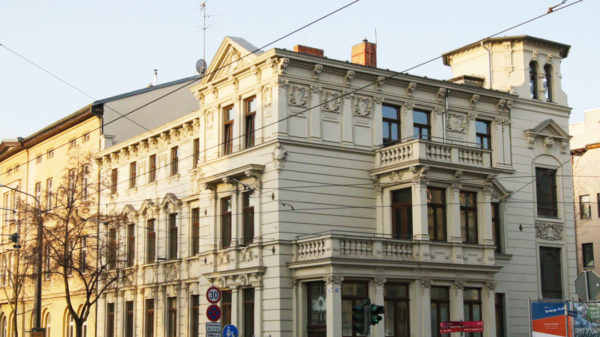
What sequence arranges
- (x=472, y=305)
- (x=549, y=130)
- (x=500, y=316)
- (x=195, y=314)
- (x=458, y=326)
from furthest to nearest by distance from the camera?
(x=549, y=130) → (x=195, y=314) → (x=500, y=316) → (x=472, y=305) → (x=458, y=326)

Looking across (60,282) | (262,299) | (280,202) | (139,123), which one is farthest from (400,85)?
(60,282)

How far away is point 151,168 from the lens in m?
44.7

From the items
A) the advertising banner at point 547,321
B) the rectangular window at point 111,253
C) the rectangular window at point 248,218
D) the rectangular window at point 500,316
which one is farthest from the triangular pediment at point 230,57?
the advertising banner at point 547,321

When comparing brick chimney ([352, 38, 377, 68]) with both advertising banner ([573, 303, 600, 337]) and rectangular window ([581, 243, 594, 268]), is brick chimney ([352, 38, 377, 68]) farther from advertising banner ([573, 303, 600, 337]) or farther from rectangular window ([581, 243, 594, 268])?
rectangular window ([581, 243, 594, 268])

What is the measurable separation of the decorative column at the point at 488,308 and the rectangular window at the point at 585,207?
92.0ft

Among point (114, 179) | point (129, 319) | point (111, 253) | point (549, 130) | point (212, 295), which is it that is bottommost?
point (129, 319)

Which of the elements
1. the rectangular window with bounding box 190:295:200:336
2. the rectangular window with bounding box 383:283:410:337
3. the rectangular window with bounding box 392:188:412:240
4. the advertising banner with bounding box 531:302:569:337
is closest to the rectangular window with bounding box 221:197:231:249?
the rectangular window with bounding box 190:295:200:336

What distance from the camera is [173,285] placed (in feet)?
135

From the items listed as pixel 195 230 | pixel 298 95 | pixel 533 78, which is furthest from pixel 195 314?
pixel 533 78

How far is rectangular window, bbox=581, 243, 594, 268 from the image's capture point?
58.5 metres

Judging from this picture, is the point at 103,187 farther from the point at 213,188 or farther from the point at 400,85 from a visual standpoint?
the point at 400,85

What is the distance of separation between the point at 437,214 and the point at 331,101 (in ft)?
19.5

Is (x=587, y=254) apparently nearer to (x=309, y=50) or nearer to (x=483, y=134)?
(x=483, y=134)

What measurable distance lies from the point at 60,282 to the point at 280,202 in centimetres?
2431
